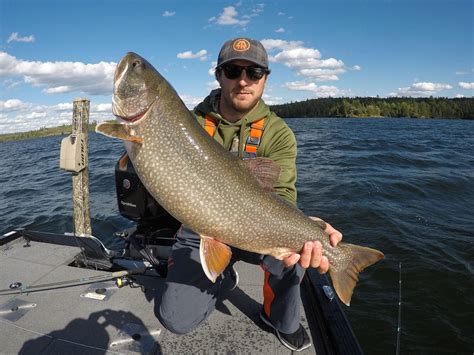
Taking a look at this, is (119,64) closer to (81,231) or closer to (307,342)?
(307,342)

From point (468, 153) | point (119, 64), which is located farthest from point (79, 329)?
point (468, 153)

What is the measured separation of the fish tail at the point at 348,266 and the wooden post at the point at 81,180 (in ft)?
16.0

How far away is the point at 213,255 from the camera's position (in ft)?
9.94

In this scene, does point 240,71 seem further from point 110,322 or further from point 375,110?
point 375,110

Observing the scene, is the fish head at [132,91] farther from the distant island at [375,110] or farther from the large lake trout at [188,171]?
the distant island at [375,110]

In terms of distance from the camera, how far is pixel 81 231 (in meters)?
6.34

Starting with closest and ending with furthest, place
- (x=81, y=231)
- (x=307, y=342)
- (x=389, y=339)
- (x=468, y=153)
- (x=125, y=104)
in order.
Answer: (x=125, y=104) → (x=307, y=342) → (x=389, y=339) → (x=81, y=231) → (x=468, y=153)

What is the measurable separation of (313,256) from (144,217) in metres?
2.39

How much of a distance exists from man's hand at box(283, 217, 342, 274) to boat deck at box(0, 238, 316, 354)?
0.93 meters

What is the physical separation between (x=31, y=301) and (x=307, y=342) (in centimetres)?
316

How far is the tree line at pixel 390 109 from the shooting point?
333 feet

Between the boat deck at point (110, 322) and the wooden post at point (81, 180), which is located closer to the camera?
the boat deck at point (110, 322)

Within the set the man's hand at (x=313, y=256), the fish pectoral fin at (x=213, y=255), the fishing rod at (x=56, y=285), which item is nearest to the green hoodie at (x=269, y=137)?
the man's hand at (x=313, y=256)

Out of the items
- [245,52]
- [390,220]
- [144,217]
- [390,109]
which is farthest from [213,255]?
[390,109]
